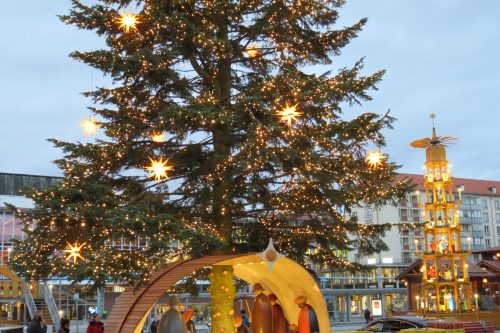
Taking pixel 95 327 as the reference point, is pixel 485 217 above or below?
above

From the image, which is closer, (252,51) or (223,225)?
(223,225)

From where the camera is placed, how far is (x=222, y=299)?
17.9 meters

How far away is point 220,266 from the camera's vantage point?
17.8 metres

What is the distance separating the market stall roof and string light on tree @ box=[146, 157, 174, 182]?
2.97 meters

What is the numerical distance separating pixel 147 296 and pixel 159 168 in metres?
4.07

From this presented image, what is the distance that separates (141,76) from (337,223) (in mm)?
7025

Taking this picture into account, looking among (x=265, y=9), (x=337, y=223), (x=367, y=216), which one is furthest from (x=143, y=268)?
(x=367, y=216)

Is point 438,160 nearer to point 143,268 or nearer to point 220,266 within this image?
point 220,266

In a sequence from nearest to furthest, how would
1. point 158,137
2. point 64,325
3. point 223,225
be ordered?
point 64,325, point 223,225, point 158,137

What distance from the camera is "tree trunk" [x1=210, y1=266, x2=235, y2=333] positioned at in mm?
17641

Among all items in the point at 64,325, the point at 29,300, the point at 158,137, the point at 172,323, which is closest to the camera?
the point at 172,323

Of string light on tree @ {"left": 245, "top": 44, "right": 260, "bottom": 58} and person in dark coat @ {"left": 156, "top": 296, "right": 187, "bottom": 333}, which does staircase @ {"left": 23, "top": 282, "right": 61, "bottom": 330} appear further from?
person in dark coat @ {"left": 156, "top": 296, "right": 187, "bottom": 333}

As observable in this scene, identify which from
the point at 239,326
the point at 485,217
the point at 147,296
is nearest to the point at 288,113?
the point at 147,296

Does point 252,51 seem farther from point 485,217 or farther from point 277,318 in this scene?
point 485,217
